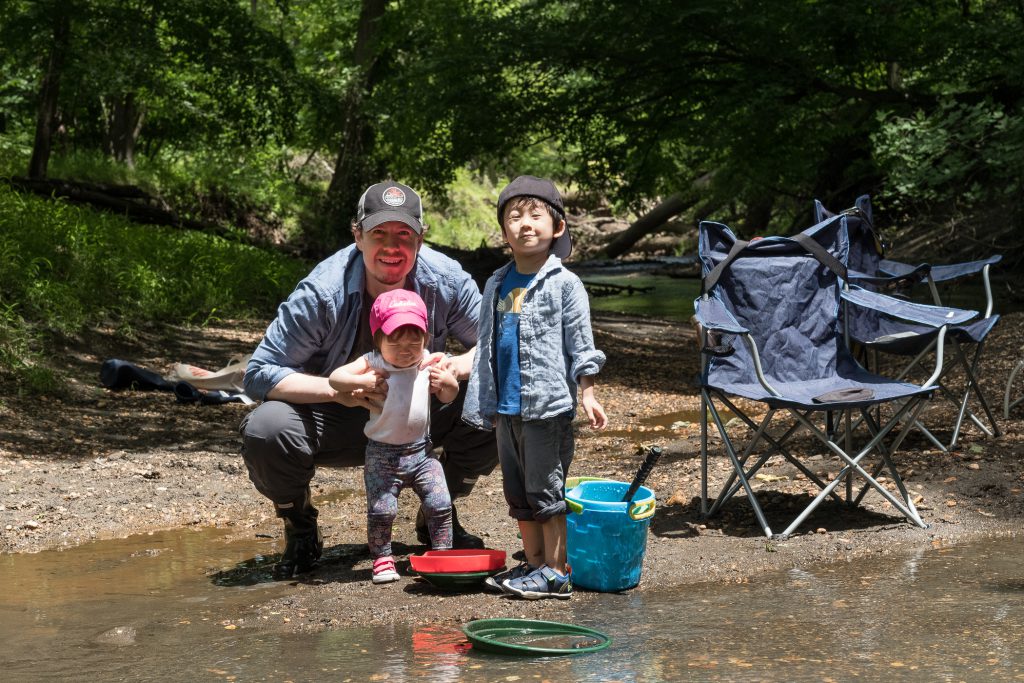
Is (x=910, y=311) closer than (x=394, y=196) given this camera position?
No

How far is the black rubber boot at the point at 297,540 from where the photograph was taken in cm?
434

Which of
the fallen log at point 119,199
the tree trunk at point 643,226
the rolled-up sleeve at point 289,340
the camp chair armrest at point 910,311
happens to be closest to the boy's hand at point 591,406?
the rolled-up sleeve at point 289,340

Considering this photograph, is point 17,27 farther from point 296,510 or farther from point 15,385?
point 296,510

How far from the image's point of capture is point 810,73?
1104 centimetres

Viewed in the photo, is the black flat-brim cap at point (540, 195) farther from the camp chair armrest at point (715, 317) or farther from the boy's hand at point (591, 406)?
the camp chair armrest at point (715, 317)

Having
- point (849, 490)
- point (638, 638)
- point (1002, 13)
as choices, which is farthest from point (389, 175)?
point (638, 638)

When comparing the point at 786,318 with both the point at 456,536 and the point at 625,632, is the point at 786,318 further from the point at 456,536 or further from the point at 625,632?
the point at 625,632

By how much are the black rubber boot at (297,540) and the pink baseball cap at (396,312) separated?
2.50ft

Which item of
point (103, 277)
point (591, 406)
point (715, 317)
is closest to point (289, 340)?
point (591, 406)

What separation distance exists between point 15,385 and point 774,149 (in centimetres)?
730

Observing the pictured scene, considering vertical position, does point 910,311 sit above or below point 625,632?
above

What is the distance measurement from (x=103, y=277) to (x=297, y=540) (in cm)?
720

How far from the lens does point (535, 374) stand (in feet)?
12.6

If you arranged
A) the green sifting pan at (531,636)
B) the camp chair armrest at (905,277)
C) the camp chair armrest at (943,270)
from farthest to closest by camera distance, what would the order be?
the camp chair armrest at (943,270), the camp chair armrest at (905,277), the green sifting pan at (531,636)
